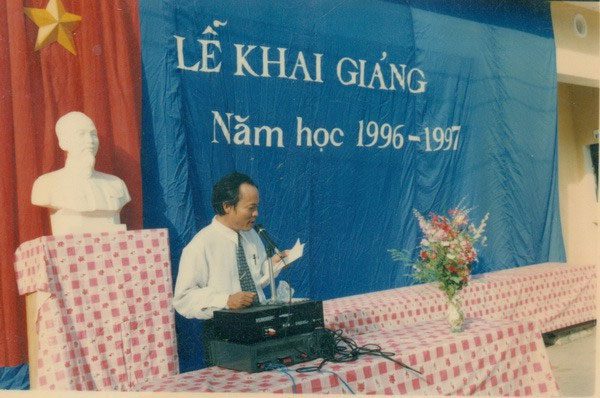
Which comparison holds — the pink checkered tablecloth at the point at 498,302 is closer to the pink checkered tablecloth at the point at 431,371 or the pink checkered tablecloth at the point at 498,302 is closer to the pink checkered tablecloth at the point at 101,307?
the pink checkered tablecloth at the point at 431,371

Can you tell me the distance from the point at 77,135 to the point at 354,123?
92.1 inches

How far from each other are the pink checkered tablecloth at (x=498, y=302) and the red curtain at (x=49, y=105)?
1.56 meters

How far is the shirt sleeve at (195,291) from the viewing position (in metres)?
2.93

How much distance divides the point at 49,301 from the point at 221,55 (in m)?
2.03

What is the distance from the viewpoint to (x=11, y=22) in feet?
10.7

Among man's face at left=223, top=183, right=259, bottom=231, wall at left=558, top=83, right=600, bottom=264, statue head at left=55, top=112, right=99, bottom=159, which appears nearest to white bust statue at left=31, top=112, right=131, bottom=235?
statue head at left=55, top=112, right=99, bottom=159

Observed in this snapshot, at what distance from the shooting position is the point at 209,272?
311 cm

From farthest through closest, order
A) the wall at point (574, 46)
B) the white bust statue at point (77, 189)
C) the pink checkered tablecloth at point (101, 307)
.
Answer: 1. the wall at point (574, 46)
2. the white bust statue at point (77, 189)
3. the pink checkered tablecloth at point (101, 307)

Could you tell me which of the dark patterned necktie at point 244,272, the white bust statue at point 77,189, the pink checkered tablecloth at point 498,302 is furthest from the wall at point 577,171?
the white bust statue at point 77,189

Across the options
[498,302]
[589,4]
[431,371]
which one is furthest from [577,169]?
[431,371]

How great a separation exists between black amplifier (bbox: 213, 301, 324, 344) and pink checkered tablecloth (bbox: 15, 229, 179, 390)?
2.37ft

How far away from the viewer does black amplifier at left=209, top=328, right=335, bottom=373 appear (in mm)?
2373

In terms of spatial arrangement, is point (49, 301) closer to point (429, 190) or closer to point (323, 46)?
point (323, 46)

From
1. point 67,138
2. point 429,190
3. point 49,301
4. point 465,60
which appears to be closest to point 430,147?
point 429,190
